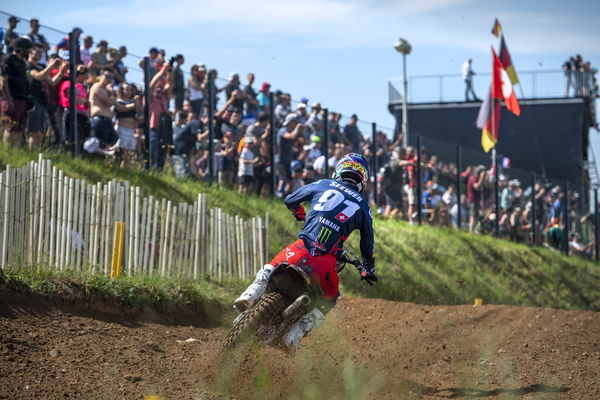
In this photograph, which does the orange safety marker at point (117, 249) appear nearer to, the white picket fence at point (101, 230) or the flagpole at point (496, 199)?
the white picket fence at point (101, 230)

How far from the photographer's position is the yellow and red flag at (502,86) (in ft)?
90.3

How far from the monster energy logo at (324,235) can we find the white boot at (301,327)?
0.63m

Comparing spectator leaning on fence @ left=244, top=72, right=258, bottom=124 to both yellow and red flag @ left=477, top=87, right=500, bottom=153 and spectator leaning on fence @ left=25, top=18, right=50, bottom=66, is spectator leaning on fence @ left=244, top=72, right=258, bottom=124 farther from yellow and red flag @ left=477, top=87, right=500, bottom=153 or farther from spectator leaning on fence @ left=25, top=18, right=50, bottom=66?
yellow and red flag @ left=477, top=87, right=500, bottom=153

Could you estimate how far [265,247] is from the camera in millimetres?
14359

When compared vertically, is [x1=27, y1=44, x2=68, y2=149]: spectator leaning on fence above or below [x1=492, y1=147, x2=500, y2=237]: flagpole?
above

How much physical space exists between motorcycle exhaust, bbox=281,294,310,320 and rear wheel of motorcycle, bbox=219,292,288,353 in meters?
0.09

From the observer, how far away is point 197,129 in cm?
1708

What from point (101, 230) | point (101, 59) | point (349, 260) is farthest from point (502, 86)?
point (349, 260)

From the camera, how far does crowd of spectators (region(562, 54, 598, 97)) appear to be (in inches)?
1613

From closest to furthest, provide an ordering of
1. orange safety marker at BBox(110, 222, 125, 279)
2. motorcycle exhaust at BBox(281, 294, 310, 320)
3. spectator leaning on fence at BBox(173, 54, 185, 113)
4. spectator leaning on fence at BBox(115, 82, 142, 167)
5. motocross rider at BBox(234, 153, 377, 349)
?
motorcycle exhaust at BBox(281, 294, 310, 320) < motocross rider at BBox(234, 153, 377, 349) < orange safety marker at BBox(110, 222, 125, 279) < spectator leaning on fence at BBox(115, 82, 142, 167) < spectator leaning on fence at BBox(173, 54, 185, 113)

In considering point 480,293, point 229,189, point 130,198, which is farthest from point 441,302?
point 130,198

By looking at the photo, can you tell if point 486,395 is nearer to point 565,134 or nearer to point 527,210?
point 527,210

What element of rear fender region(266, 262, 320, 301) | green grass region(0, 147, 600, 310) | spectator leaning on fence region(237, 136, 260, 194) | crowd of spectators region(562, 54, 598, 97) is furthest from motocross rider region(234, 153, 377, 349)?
crowd of spectators region(562, 54, 598, 97)

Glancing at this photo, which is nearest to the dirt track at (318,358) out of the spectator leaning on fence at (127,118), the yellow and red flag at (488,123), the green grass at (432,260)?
the green grass at (432,260)
